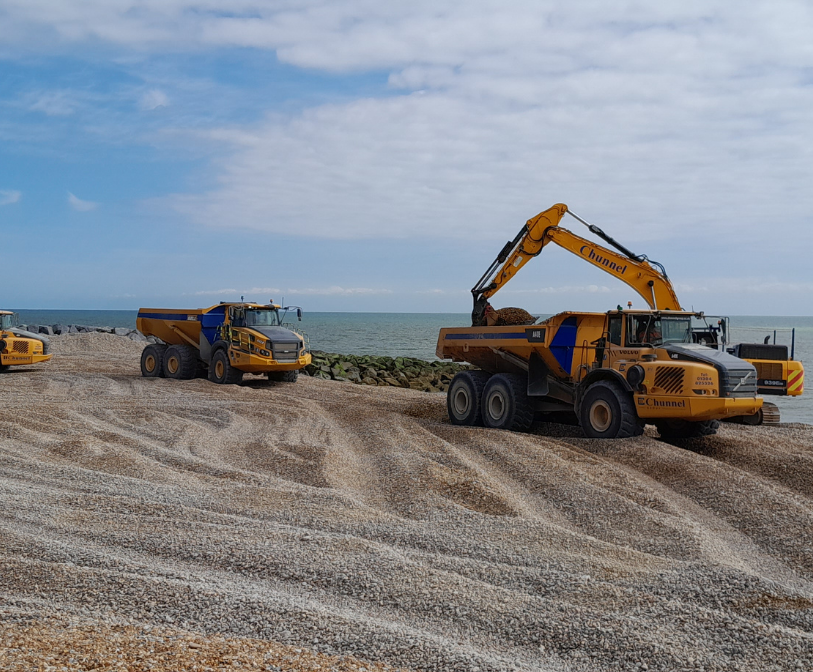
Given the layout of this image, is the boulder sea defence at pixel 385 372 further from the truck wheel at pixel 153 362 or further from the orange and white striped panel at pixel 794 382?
the orange and white striped panel at pixel 794 382

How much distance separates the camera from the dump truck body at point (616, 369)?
1066cm

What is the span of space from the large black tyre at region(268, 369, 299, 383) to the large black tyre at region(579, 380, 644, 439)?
35.4 feet

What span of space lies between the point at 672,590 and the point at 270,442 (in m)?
7.15

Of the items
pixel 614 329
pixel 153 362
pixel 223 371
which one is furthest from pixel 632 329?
pixel 153 362

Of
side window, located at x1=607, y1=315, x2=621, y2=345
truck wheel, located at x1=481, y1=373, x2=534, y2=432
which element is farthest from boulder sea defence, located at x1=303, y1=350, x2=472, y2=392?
side window, located at x1=607, y1=315, x2=621, y2=345

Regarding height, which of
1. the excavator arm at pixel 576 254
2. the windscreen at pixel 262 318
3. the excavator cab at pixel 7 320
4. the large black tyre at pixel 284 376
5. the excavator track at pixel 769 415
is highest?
the excavator arm at pixel 576 254

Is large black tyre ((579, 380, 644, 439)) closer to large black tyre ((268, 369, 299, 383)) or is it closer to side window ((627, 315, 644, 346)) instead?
side window ((627, 315, 644, 346))

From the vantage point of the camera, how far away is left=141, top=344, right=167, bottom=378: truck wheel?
2241 cm

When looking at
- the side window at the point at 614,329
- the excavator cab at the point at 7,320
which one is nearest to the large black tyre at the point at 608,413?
the side window at the point at 614,329

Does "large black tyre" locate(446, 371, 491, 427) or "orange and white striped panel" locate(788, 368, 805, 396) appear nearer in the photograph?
"orange and white striped panel" locate(788, 368, 805, 396)

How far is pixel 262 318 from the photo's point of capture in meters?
20.7

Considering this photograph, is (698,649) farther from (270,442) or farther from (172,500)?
(270,442)

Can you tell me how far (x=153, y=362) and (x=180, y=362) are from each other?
1.41 metres

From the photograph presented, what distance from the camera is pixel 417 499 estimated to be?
27.2ft
